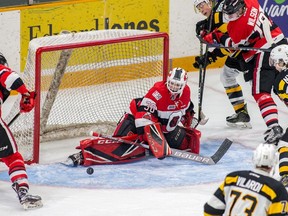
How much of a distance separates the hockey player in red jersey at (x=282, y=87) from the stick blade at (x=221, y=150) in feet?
2.58

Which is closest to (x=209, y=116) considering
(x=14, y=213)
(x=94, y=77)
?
(x=94, y=77)

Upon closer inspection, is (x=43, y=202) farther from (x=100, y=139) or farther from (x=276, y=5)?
(x=276, y=5)

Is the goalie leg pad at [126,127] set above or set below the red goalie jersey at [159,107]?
below

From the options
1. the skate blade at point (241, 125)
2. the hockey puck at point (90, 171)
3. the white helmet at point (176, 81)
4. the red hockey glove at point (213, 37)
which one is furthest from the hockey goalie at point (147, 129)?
the skate blade at point (241, 125)

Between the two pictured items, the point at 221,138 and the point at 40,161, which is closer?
the point at 40,161

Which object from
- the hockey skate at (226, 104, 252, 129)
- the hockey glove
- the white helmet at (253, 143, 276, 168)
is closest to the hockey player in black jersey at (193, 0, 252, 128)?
the hockey skate at (226, 104, 252, 129)

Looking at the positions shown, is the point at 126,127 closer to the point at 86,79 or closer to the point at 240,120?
the point at 86,79

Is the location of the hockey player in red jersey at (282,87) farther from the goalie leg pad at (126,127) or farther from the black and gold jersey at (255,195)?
the black and gold jersey at (255,195)

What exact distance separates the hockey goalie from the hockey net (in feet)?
1.30

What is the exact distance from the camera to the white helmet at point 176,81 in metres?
8.14

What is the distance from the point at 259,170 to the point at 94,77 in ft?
10.7

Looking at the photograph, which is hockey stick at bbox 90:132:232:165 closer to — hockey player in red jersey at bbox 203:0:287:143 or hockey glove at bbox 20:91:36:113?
hockey player in red jersey at bbox 203:0:287:143

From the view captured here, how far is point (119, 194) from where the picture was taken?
25.1 feet

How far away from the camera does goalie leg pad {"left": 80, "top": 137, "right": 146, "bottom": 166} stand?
8211 mm
